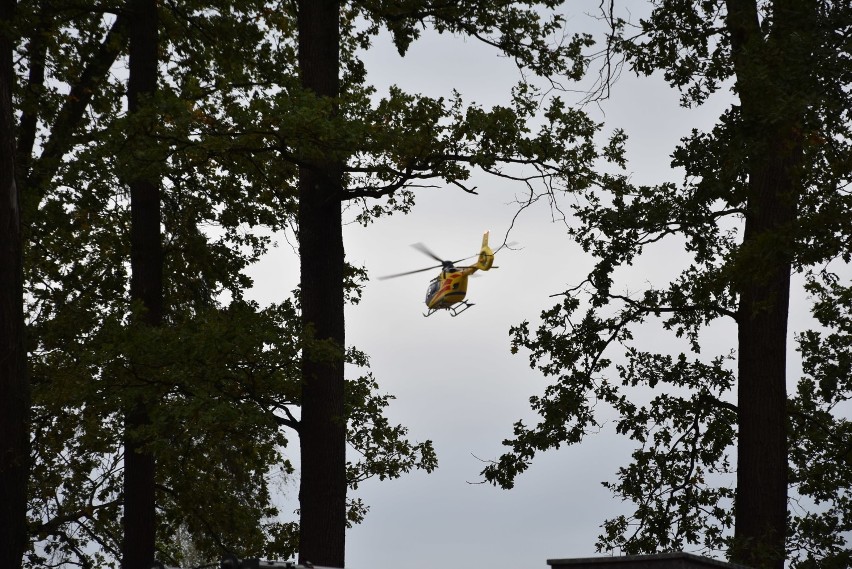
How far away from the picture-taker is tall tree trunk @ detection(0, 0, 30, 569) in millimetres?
12328

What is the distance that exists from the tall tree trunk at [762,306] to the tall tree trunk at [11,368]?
8.71 metres

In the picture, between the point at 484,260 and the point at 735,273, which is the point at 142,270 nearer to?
the point at 735,273

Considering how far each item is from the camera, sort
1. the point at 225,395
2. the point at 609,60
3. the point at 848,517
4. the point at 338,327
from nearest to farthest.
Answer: the point at 225,395 < the point at 338,327 < the point at 609,60 < the point at 848,517

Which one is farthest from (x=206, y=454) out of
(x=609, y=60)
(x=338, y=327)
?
(x=609, y=60)

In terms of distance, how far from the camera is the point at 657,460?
18.9 meters

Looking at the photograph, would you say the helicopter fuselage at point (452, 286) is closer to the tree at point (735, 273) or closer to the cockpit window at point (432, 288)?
the cockpit window at point (432, 288)

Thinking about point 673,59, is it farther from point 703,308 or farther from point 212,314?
point 212,314

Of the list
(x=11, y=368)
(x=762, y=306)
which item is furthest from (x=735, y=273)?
(x=11, y=368)

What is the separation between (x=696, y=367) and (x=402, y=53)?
7.32m

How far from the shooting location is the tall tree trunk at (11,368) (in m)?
12.3

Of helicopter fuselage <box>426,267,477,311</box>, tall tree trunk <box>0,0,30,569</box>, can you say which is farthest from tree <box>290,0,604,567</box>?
helicopter fuselage <box>426,267,477,311</box>

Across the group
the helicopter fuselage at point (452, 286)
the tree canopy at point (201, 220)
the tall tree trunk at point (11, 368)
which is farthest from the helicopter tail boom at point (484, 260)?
the tall tree trunk at point (11, 368)

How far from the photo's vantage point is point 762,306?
14.7 metres

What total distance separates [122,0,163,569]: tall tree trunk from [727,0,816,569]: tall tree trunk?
8896 millimetres
